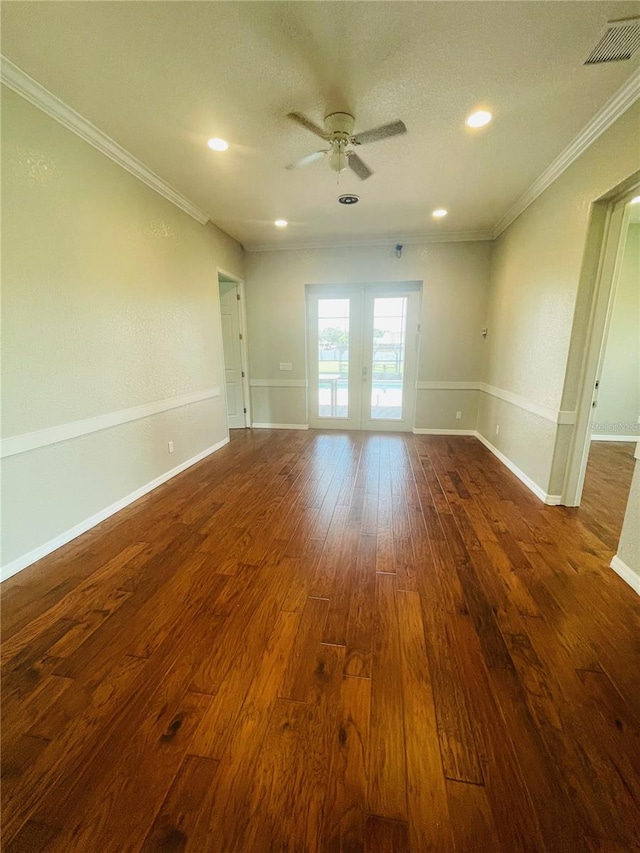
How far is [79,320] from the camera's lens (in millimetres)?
2330

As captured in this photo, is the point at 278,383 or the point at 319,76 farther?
the point at 278,383

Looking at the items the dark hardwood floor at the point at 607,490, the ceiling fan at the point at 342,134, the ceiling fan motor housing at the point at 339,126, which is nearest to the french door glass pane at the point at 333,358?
the ceiling fan at the point at 342,134

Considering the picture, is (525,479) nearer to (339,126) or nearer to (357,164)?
(357,164)

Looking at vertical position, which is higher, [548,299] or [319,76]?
[319,76]

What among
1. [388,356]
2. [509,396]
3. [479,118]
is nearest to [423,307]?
[388,356]

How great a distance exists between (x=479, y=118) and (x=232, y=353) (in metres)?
4.06

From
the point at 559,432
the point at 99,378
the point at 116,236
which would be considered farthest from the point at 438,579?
the point at 116,236

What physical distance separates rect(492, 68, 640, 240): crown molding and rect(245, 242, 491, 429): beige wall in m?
1.28

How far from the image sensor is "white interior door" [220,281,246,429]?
16.5 ft

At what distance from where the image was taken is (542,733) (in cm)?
116

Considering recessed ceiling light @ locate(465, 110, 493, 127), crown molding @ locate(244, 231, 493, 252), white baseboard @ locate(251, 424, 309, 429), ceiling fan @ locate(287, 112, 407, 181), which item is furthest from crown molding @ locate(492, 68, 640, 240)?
white baseboard @ locate(251, 424, 309, 429)

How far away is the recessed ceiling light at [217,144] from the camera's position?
241 cm

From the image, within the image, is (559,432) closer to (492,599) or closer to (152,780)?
(492,599)

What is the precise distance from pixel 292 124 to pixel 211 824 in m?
3.50
